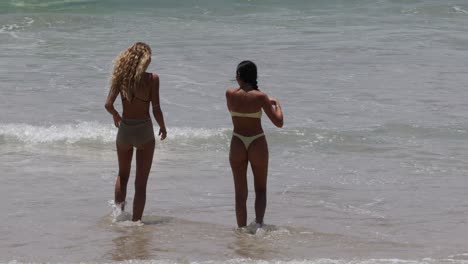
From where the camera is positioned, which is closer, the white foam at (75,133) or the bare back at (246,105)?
the bare back at (246,105)

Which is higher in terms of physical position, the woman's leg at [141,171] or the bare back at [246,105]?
the bare back at [246,105]

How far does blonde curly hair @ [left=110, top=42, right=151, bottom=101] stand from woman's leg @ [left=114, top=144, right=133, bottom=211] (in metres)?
0.50

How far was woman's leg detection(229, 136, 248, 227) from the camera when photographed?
8172 millimetres

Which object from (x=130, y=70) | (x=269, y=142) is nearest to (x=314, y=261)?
(x=130, y=70)

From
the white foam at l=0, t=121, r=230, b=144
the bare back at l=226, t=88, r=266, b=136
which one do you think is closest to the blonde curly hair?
the bare back at l=226, t=88, r=266, b=136

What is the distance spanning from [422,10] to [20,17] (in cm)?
1169

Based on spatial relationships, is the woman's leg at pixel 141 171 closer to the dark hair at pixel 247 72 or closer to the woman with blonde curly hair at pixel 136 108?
the woman with blonde curly hair at pixel 136 108

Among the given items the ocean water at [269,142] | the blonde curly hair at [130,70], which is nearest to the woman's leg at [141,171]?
the ocean water at [269,142]

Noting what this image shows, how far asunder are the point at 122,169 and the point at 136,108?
625 mm

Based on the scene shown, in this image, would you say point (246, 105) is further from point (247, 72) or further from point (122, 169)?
point (122, 169)

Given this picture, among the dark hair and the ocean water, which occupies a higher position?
the dark hair

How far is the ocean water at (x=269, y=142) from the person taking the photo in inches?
320

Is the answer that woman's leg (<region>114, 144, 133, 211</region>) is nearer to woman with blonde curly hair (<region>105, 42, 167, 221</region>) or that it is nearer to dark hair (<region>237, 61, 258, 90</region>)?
woman with blonde curly hair (<region>105, 42, 167, 221</region>)

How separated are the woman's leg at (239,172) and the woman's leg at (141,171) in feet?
2.33
